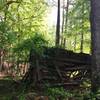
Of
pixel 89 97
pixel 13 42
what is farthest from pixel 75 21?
pixel 89 97

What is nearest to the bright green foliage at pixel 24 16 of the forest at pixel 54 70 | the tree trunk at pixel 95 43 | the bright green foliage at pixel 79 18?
the bright green foliage at pixel 79 18

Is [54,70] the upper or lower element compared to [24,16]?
lower

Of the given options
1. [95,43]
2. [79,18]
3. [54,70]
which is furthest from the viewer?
[79,18]

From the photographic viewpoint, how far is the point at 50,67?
12812 mm

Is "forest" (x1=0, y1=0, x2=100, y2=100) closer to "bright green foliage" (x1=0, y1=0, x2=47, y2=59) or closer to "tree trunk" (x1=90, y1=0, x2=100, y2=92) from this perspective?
"tree trunk" (x1=90, y1=0, x2=100, y2=92)

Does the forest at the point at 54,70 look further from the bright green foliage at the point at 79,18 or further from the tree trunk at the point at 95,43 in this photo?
the bright green foliage at the point at 79,18

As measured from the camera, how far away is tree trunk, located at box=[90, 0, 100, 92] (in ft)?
36.0

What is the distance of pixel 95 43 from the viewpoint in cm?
1108

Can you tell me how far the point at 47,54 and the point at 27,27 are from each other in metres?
10.8

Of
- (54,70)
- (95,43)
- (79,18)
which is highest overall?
(79,18)

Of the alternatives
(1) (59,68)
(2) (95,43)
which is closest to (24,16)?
(1) (59,68)

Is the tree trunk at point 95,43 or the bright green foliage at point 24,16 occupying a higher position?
the bright green foliage at point 24,16

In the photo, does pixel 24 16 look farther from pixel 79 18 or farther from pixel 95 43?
pixel 95 43

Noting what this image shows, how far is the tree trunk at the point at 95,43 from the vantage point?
10963 millimetres
